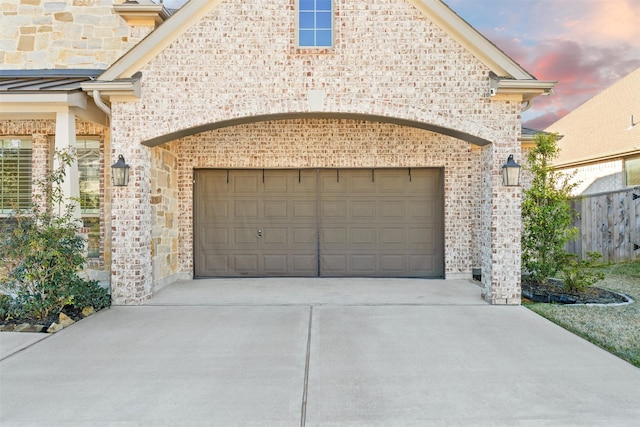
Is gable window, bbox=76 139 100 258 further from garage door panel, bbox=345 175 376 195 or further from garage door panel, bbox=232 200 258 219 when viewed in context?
garage door panel, bbox=345 175 376 195

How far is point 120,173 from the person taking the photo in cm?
726

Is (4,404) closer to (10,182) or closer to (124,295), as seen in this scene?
(124,295)

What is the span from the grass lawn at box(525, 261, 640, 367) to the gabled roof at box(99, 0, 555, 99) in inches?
141

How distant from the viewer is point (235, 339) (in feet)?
18.3

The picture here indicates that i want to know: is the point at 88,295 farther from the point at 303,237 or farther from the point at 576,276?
the point at 576,276

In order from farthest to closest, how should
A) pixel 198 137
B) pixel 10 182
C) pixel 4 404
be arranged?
pixel 198 137
pixel 10 182
pixel 4 404

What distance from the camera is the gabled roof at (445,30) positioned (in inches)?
283

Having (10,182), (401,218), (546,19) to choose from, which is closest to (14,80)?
(10,182)

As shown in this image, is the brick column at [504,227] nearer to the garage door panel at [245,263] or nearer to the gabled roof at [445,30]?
the gabled roof at [445,30]

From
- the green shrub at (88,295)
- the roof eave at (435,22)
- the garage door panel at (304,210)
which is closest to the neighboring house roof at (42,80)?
the roof eave at (435,22)

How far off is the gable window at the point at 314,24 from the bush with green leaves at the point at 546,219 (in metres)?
4.36

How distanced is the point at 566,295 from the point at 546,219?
4.66 feet

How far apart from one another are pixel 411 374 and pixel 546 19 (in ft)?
43.7

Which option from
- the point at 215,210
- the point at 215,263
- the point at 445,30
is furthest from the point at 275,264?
the point at 445,30
